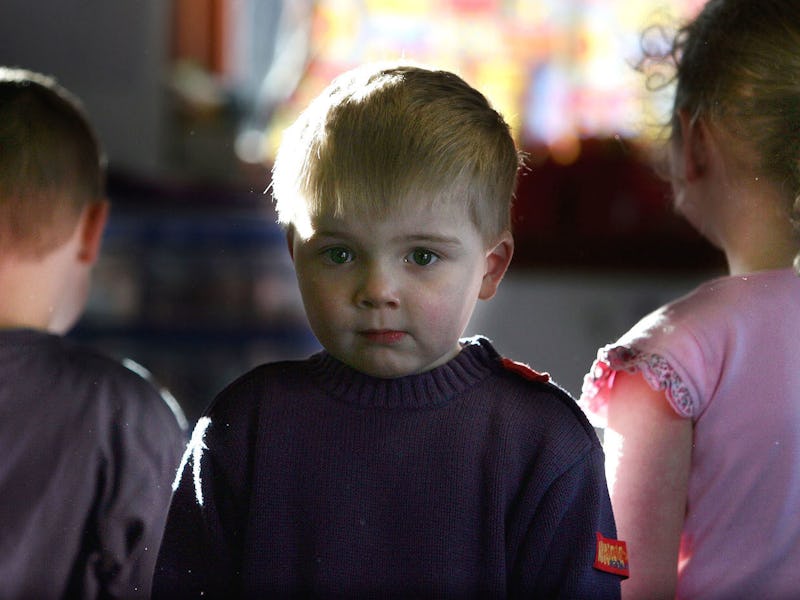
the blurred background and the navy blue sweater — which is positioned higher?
the blurred background

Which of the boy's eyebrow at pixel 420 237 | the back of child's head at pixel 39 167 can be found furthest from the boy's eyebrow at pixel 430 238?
the back of child's head at pixel 39 167

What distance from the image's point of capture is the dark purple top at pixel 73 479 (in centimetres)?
93

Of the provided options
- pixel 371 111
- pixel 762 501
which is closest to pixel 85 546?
pixel 371 111

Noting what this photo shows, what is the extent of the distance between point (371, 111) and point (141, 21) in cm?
271

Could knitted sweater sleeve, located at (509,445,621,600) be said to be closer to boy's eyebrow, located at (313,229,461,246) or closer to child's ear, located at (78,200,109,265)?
boy's eyebrow, located at (313,229,461,246)

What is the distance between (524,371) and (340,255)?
16 cm

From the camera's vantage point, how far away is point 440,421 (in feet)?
2.63

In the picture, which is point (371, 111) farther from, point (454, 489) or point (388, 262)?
point (454, 489)

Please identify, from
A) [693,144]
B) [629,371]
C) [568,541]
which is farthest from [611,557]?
[693,144]

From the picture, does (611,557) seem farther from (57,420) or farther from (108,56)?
(108,56)

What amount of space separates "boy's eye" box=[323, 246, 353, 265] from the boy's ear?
322mm

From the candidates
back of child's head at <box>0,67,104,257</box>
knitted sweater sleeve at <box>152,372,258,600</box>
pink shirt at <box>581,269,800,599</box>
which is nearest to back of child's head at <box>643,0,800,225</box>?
pink shirt at <box>581,269,800,599</box>

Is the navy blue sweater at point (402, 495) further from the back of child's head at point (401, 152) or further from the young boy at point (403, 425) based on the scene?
the back of child's head at point (401, 152)

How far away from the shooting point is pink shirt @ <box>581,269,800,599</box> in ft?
2.74
